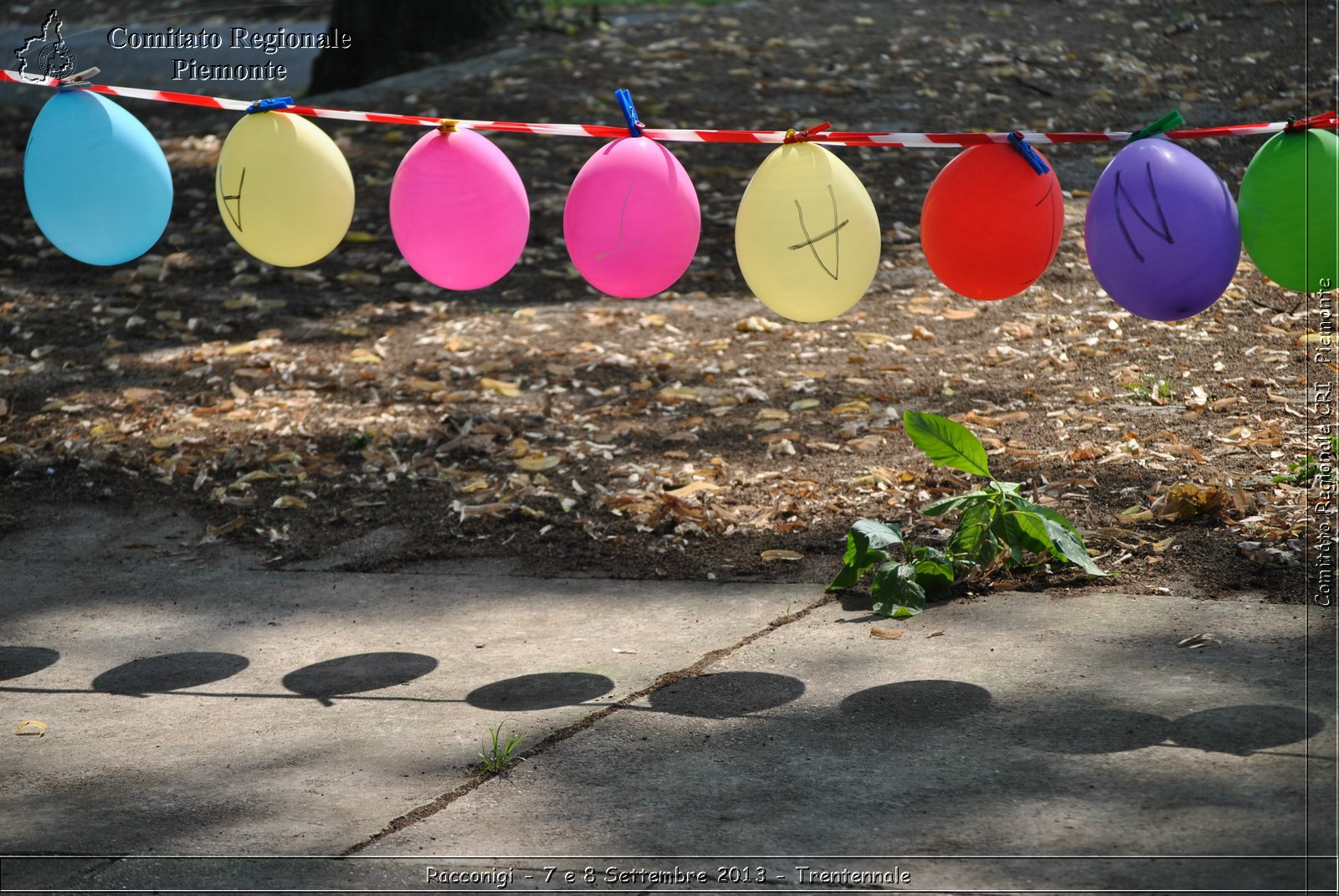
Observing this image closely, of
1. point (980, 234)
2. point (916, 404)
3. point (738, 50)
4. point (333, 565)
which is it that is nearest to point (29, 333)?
point (333, 565)

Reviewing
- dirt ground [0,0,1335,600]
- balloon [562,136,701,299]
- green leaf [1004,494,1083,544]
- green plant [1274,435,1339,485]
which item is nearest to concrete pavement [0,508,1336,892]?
green leaf [1004,494,1083,544]

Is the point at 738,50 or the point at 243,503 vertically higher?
the point at 738,50

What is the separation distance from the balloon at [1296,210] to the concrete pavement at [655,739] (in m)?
1.12

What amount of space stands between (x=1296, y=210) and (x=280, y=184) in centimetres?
310

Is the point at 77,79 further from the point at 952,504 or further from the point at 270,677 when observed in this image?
the point at 952,504

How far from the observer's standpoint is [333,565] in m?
5.17

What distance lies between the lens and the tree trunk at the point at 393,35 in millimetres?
11953

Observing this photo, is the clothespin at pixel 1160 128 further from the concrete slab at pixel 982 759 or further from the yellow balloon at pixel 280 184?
the yellow balloon at pixel 280 184

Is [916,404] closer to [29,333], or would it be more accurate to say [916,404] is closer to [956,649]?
[956,649]

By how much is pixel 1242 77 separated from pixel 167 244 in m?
8.84

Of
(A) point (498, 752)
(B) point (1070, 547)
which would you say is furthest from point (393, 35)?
(A) point (498, 752)

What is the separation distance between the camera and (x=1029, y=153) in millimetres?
3902

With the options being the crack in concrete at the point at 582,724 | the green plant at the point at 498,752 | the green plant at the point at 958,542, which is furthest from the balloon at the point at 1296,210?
the green plant at the point at 498,752

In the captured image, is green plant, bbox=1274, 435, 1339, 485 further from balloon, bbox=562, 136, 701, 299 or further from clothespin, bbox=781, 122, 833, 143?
balloon, bbox=562, 136, 701, 299
